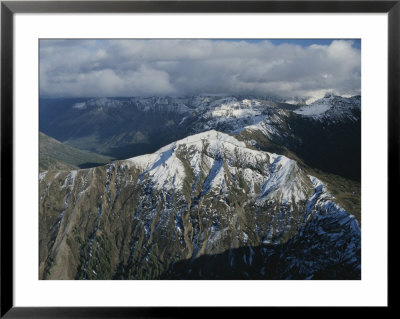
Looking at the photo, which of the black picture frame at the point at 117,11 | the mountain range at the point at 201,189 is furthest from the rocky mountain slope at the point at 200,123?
the black picture frame at the point at 117,11

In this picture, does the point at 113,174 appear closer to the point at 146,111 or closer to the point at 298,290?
the point at 146,111

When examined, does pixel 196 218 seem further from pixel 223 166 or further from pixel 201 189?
pixel 223 166

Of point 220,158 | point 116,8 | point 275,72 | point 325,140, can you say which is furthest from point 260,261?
point 116,8

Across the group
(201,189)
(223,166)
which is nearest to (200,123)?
(223,166)

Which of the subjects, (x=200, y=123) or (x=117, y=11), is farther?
(x=200, y=123)

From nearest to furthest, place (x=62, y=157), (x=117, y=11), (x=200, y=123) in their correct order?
(x=117, y=11) → (x=62, y=157) → (x=200, y=123)

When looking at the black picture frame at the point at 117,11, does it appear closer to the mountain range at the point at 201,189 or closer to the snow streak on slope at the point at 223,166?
the mountain range at the point at 201,189

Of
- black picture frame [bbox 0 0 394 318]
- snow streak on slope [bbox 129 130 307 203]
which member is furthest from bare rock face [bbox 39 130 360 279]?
black picture frame [bbox 0 0 394 318]

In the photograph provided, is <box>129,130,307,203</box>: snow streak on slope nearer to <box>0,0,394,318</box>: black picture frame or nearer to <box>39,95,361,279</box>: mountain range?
<box>39,95,361,279</box>: mountain range
